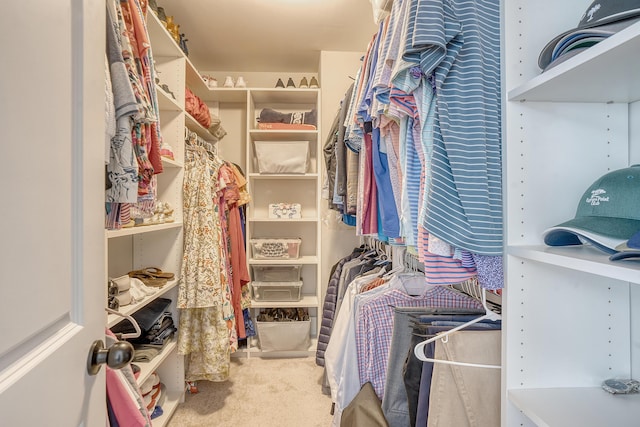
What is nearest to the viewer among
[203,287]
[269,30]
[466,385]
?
[466,385]

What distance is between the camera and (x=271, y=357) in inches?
111

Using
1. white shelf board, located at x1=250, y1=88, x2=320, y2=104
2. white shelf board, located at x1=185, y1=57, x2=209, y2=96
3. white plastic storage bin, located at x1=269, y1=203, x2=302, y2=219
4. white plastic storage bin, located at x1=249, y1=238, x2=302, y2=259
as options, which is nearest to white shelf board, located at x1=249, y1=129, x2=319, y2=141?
white shelf board, located at x1=250, y1=88, x2=320, y2=104

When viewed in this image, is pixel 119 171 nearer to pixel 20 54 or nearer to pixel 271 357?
pixel 20 54

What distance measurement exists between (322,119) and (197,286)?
158 cm

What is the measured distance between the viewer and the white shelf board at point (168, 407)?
6.24 ft

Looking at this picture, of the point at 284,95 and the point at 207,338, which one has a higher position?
the point at 284,95

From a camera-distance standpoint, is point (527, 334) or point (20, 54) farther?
point (527, 334)

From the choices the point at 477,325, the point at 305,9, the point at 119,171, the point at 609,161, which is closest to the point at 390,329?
the point at 477,325

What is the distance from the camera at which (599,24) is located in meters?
0.58

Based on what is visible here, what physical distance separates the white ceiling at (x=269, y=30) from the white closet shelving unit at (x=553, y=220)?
5.49ft

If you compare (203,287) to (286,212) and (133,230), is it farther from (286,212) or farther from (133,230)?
(286,212)

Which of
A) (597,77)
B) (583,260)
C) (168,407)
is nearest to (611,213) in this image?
(583,260)

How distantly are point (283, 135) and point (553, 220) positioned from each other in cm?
239

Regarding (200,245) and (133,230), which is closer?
(133,230)
